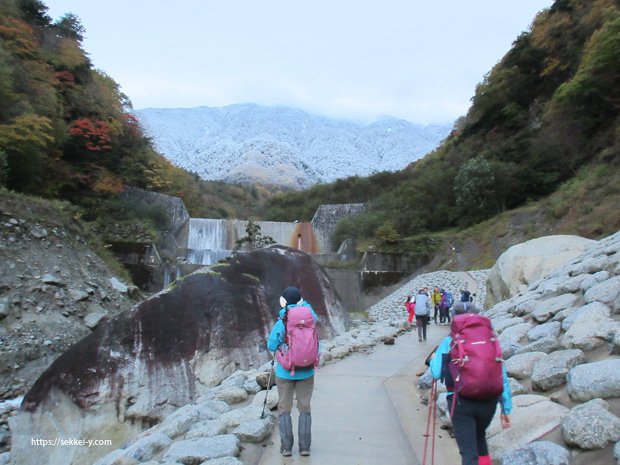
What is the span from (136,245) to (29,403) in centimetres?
1910

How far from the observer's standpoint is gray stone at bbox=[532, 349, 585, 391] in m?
3.79

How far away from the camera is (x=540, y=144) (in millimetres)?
30516

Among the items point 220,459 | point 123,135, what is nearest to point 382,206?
point 123,135

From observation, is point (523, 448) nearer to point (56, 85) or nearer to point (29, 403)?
point (29, 403)

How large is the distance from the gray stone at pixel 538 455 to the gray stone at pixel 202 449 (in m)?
2.08

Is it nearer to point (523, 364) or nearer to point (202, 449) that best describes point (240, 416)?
point (202, 449)

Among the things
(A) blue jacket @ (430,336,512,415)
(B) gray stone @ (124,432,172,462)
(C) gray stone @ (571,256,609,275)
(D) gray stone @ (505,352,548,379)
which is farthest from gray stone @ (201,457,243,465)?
(C) gray stone @ (571,256,609,275)

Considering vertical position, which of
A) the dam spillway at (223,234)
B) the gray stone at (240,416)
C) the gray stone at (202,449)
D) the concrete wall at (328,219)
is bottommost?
the gray stone at (202,449)

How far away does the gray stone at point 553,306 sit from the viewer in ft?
18.2

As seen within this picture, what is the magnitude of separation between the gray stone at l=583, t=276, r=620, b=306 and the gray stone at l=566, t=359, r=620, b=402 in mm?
1623

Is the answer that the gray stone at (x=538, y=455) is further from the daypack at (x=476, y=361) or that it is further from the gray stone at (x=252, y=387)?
the gray stone at (x=252, y=387)

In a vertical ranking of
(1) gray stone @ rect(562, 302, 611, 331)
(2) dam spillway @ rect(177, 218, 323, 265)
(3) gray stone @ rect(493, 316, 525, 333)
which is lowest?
(3) gray stone @ rect(493, 316, 525, 333)

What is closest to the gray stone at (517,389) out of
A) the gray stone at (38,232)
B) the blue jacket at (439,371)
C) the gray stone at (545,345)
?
the gray stone at (545,345)

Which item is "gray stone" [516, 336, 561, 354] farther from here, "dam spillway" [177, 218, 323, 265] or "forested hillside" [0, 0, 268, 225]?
"dam spillway" [177, 218, 323, 265]
